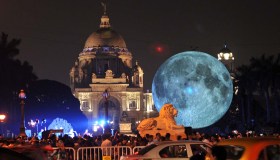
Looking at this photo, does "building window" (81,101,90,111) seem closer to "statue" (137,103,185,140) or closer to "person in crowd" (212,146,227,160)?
"statue" (137,103,185,140)

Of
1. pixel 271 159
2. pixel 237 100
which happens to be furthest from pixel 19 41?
pixel 271 159

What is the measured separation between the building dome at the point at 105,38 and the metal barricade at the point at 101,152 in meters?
148

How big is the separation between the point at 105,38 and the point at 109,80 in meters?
10.8

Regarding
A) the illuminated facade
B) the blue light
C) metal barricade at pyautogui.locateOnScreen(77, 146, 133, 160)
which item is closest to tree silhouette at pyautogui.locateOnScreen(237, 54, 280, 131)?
the blue light

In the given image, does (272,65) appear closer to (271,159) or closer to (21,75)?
(21,75)

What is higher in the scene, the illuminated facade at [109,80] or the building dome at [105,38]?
the building dome at [105,38]

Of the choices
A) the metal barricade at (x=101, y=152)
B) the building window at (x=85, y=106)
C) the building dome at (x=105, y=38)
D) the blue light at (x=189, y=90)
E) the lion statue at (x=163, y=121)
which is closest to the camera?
the metal barricade at (x=101, y=152)

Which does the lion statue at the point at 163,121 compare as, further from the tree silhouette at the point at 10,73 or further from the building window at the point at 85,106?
the building window at the point at 85,106

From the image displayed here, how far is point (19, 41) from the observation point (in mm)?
65062

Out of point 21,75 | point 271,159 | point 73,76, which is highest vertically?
point 73,76

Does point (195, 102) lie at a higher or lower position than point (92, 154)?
higher

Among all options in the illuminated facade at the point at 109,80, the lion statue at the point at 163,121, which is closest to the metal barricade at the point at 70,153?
the lion statue at the point at 163,121

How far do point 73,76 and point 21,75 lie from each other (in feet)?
354

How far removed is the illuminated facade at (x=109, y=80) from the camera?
168 meters
